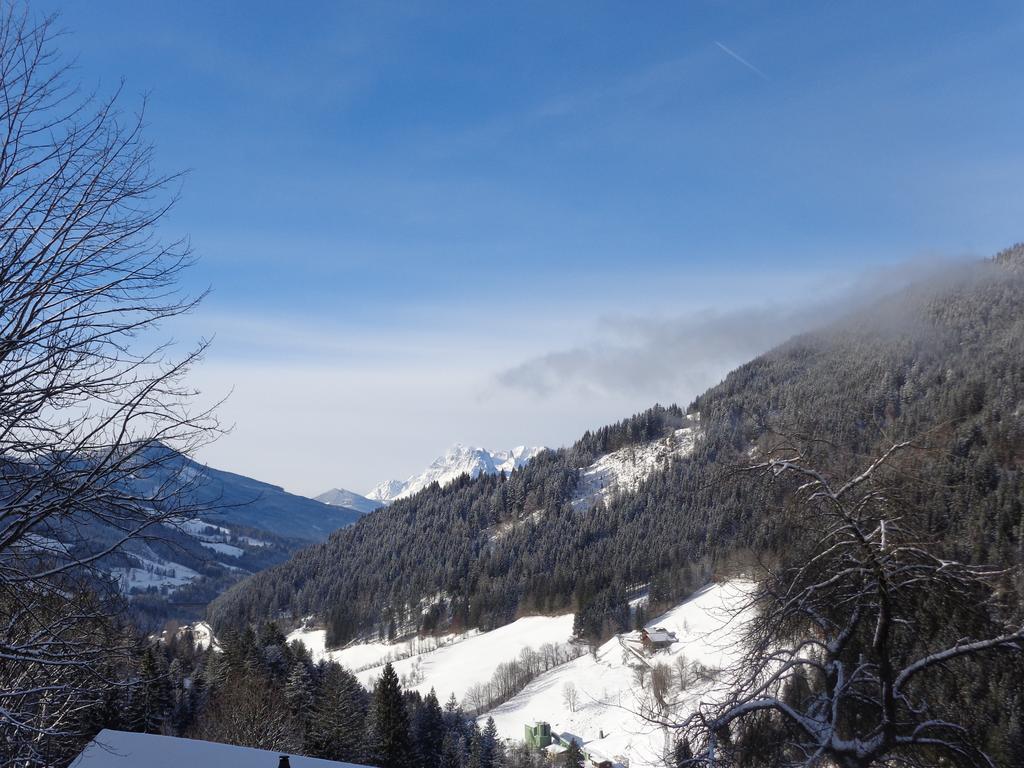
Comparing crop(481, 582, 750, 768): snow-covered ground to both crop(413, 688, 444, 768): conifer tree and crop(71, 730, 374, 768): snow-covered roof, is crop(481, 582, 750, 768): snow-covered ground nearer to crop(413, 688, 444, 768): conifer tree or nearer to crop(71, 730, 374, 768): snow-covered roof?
crop(413, 688, 444, 768): conifer tree

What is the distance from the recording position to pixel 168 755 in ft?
20.9

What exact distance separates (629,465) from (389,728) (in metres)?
145

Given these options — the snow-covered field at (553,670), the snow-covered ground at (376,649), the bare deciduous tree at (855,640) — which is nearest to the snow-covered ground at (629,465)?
the snow-covered ground at (376,649)

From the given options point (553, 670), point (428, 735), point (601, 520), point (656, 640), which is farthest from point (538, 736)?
point (601, 520)

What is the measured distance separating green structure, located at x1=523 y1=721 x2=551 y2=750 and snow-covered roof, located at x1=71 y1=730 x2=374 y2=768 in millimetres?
50679

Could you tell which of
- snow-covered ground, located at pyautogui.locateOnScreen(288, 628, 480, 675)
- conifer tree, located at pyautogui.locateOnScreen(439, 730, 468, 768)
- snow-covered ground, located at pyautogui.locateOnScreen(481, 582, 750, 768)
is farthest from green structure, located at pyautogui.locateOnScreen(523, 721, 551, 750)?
snow-covered ground, located at pyautogui.locateOnScreen(288, 628, 480, 675)

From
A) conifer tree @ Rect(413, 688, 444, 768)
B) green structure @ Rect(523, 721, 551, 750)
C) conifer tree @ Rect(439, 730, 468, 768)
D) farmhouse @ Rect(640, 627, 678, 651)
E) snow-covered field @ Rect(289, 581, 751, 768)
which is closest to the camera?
conifer tree @ Rect(439, 730, 468, 768)

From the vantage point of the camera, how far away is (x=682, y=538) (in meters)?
112

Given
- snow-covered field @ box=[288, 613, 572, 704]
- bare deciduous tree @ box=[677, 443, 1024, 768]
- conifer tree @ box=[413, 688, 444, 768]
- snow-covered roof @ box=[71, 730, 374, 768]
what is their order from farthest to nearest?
snow-covered field @ box=[288, 613, 572, 704] < conifer tree @ box=[413, 688, 444, 768] < snow-covered roof @ box=[71, 730, 374, 768] < bare deciduous tree @ box=[677, 443, 1024, 768]

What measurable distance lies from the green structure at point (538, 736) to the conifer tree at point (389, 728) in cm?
2562

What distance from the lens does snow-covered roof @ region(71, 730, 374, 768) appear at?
19.8ft

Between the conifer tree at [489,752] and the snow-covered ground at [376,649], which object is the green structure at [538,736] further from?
the snow-covered ground at [376,649]

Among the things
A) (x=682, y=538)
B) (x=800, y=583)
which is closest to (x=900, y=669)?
(x=800, y=583)

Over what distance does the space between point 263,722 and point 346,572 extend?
421 ft
